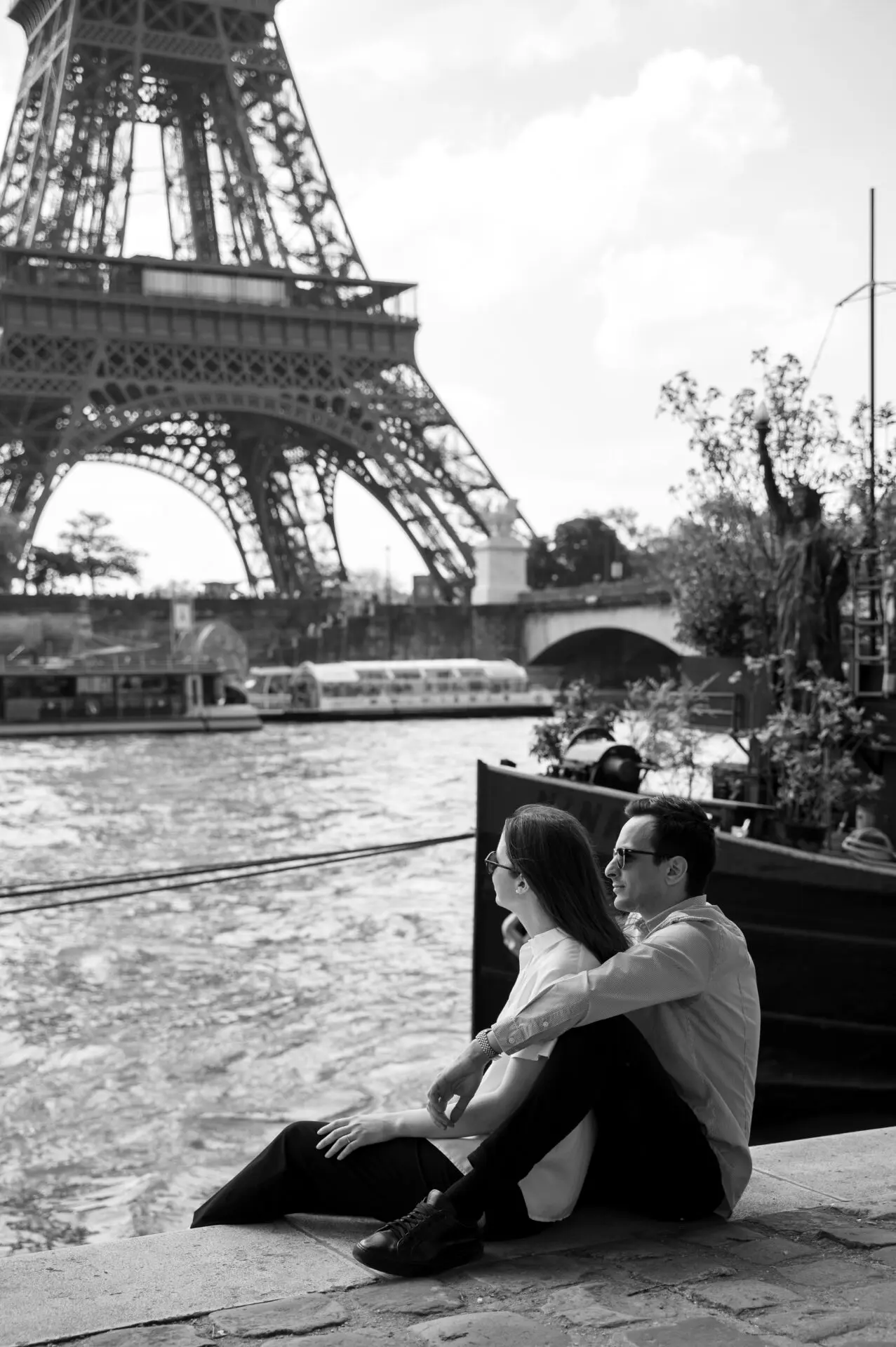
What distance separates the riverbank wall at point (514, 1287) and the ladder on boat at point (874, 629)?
5.32 meters

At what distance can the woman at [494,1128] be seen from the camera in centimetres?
336

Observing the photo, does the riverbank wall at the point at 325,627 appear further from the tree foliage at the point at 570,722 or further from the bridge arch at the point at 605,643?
the tree foliage at the point at 570,722

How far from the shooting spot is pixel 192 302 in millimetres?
50406

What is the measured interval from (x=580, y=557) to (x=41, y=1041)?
61.8 meters

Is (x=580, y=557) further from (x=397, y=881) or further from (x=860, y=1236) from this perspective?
(x=860, y=1236)

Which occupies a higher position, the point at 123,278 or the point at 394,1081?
the point at 123,278

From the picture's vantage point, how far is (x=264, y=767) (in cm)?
3117

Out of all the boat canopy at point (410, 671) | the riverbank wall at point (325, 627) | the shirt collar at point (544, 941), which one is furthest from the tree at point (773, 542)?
the riverbank wall at point (325, 627)

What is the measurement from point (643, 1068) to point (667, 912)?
0.35 metres

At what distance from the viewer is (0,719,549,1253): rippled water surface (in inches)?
332

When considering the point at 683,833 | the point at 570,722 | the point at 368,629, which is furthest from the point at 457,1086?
the point at 368,629

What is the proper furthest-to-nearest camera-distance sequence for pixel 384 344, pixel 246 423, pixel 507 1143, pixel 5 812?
pixel 246 423 → pixel 384 344 → pixel 5 812 → pixel 507 1143

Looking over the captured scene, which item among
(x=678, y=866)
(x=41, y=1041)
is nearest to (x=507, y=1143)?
(x=678, y=866)

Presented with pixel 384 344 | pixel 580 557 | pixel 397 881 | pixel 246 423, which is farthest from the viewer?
pixel 580 557
